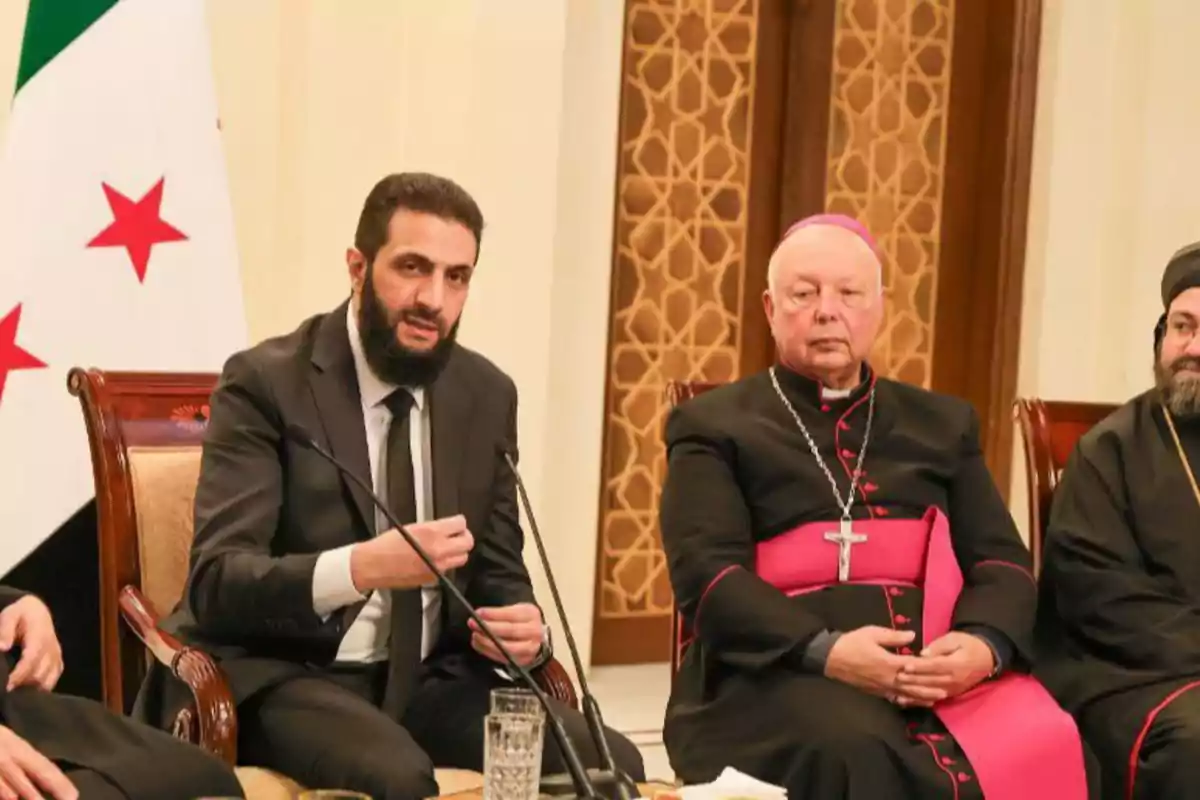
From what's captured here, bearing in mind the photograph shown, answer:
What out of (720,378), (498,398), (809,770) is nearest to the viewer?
(809,770)

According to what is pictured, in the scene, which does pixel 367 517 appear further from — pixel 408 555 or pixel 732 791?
pixel 732 791

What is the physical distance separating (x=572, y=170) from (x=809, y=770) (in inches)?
98.9

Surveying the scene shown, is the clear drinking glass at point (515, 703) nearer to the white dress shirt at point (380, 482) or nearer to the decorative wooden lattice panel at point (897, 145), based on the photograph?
the white dress shirt at point (380, 482)

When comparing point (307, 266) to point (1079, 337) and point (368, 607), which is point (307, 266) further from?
point (1079, 337)

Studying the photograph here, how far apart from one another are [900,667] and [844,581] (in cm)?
26

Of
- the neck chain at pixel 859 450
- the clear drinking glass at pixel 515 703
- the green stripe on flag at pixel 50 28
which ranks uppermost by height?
the green stripe on flag at pixel 50 28

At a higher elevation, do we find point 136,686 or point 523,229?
point 523,229

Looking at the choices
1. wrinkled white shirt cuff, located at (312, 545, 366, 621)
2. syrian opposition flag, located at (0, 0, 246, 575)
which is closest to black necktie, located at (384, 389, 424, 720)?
wrinkled white shirt cuff, located at (312, 545, 366, 621)

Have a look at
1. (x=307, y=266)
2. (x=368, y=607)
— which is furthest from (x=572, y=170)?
(x=368, y=607)

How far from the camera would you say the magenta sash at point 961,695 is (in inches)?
114

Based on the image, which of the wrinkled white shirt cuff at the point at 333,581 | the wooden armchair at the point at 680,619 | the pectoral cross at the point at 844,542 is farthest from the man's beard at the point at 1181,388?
the wrinkled white shirt cuff at the point at 333,581

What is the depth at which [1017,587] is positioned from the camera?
10.5 ft

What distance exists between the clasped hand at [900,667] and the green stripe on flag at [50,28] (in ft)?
6.95

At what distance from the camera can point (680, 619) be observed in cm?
334
